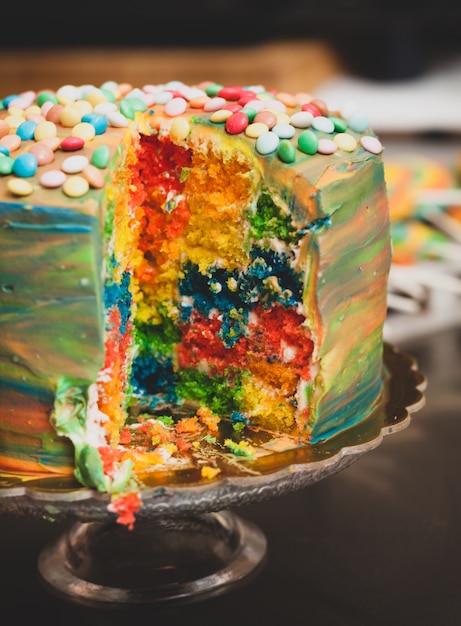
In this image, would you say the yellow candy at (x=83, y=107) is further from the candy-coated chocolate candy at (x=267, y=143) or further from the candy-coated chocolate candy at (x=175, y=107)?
the candy-coated chocolate candy at (x=267, y=143)

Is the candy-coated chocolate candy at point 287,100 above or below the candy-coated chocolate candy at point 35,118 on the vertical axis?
above

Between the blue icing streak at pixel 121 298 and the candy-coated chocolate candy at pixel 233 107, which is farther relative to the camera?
the candy-coated chocolate candy at pixel 233 107

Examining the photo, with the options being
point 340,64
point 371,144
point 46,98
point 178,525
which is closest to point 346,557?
point 178,525

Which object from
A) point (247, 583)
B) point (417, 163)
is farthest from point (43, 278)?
point (417, 163)

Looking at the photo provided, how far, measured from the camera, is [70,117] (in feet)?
6.52

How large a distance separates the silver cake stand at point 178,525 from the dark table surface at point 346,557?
4cm

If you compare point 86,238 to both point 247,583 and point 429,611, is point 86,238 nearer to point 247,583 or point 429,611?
point 247,583

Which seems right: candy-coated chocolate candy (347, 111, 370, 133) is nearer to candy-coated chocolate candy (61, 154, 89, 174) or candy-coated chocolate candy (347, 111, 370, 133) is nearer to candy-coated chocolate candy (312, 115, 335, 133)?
candy-coated chocolate candy (312, 115, 335, 133)

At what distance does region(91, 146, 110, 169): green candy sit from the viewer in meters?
1.82

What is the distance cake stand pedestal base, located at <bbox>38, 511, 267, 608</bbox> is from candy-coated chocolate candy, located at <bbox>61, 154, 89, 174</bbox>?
2.76 feet

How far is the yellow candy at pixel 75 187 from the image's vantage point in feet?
5.67

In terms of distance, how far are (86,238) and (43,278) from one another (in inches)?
4.6

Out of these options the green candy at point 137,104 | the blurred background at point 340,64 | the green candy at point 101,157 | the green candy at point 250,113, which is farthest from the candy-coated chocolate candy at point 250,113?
the blurred background at point 340,64

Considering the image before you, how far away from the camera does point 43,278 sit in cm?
174
